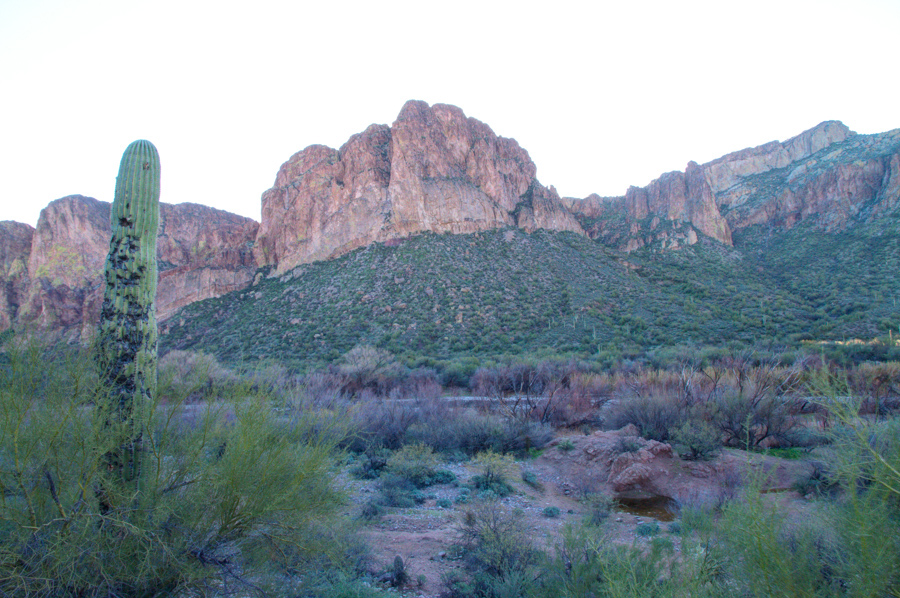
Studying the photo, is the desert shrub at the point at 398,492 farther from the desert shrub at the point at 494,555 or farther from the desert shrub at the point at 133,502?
the desert shrub at the point at 133,502

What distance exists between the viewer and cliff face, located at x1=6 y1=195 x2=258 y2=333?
179ft

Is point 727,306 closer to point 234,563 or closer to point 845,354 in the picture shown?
point 845,354

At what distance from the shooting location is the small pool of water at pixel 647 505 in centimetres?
792

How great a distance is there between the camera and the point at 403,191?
163ft

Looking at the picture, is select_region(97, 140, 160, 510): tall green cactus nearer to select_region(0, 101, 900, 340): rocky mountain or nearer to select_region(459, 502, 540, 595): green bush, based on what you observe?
select_region(459, 502, 540, 595): green bush

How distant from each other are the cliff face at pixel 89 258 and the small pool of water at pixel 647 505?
54351mm

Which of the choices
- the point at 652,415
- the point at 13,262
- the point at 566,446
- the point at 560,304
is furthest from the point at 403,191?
the point at 13,262

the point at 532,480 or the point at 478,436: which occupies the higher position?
the point at 478,436

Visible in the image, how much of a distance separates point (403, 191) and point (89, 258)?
43.8 m

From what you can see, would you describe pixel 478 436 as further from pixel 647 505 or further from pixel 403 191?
pixel 403 191

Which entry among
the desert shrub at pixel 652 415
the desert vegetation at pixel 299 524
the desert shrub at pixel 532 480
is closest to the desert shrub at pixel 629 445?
the desert shrub at pixel 652 415

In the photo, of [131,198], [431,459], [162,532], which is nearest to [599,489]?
[431,459]

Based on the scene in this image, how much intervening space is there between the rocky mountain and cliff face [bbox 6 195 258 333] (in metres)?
0.17

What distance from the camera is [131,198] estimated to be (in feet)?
16.6
